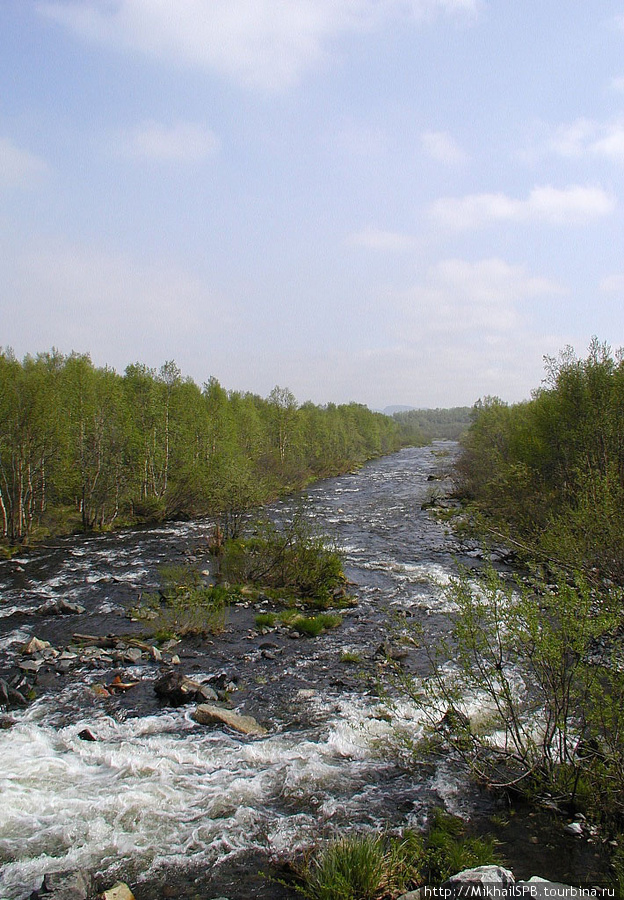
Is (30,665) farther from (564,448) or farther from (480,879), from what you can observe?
(564,448)

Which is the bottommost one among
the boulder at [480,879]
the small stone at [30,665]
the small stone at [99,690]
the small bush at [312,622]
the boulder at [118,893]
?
the small bush at [312,622]

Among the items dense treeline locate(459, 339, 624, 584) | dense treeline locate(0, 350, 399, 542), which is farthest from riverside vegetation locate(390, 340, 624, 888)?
dense treeline locate(0, 350, 399, 542)

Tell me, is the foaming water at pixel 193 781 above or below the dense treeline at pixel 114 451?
below

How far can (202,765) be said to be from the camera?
8.31 metres

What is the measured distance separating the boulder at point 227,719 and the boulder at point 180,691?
1.91 ft

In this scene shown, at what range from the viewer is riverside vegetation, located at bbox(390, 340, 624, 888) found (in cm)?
633

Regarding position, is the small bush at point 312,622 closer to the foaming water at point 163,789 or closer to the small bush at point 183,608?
the small bush at point 183,608

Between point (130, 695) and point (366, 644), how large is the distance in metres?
6.10

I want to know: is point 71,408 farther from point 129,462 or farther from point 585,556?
point 585,556

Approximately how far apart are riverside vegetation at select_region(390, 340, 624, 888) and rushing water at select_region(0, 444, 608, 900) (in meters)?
1.16

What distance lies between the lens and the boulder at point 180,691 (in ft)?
34.4

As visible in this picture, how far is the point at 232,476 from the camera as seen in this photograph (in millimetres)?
22531

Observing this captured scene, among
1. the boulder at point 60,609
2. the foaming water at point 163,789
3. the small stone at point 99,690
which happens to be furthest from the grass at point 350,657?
the boulder at point 60,609

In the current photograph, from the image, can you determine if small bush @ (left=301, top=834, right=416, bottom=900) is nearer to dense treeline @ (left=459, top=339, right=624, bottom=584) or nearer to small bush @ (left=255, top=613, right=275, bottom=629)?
small bush @ (left=255, top=613, right=275, bottom=629)
